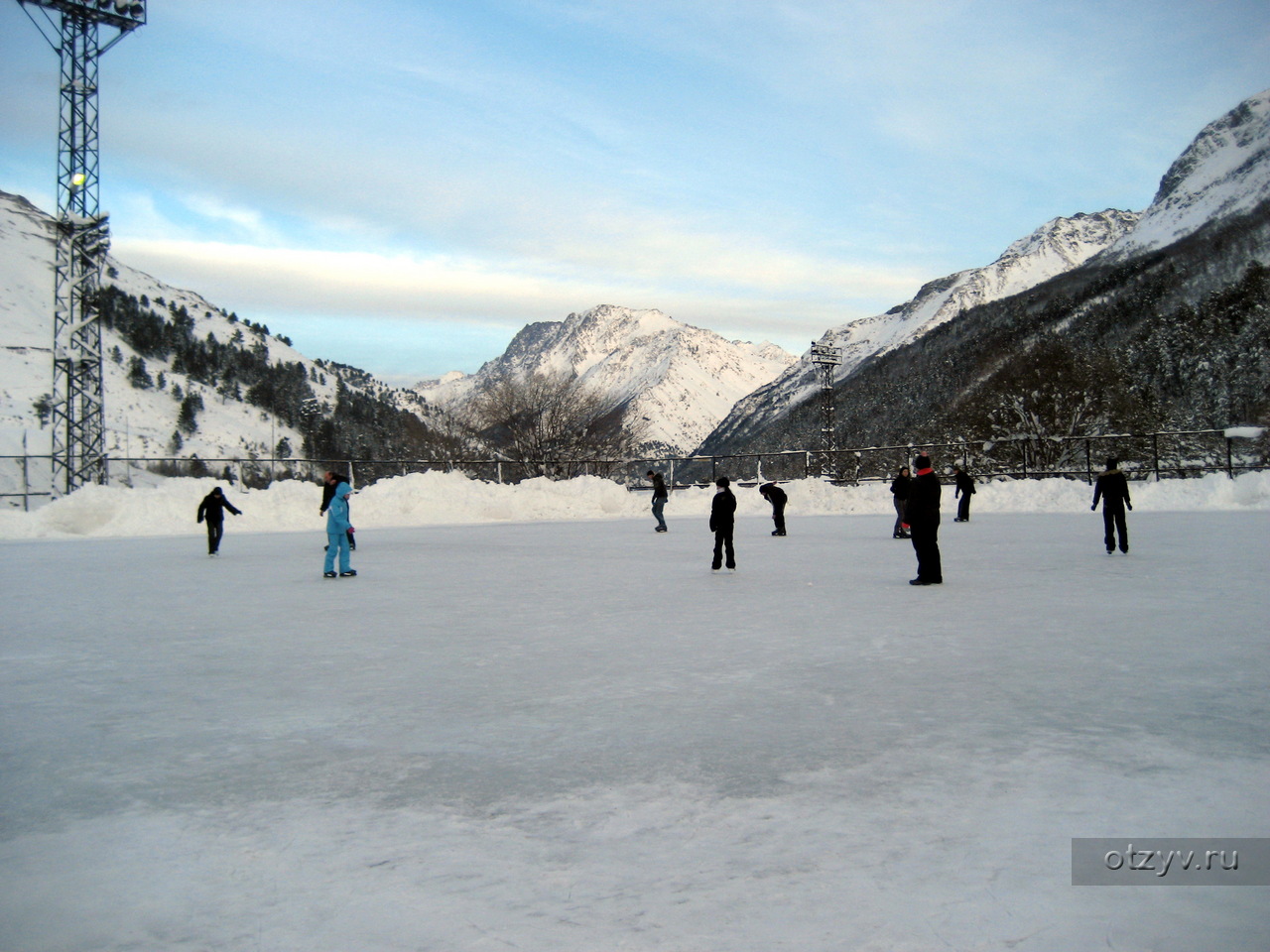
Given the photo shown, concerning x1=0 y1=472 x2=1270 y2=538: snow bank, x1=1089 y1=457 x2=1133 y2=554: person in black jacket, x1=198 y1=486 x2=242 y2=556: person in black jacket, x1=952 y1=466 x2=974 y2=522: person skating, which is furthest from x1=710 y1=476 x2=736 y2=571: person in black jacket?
x1=0 y1=472 x2=1270 y2=538: snow bank

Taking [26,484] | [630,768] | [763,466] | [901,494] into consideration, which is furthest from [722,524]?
[763,466]

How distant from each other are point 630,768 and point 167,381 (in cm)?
17826

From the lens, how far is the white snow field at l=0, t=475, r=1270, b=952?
9.43 ft

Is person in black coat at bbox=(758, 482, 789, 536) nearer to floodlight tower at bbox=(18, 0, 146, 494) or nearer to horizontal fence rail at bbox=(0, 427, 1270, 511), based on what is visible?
horizontal fence rail at bbox=(0, 427, 1270, 511)

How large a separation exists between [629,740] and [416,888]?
1.88 meters

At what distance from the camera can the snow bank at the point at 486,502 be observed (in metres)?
24.3

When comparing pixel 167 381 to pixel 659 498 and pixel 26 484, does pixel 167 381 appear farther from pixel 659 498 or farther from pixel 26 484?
pixel 659 498

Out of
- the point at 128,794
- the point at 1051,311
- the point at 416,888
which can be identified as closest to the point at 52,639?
the point at 128,794

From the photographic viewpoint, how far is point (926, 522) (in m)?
11.1

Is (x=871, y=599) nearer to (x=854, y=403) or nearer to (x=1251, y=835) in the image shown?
(x=1251, y=835)

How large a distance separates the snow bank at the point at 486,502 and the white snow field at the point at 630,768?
1502cm

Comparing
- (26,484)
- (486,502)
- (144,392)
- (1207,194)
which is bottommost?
(486,502)

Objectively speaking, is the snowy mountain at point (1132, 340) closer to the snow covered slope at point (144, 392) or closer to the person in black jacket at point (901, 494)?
the person in black jacket at point (901, 494)

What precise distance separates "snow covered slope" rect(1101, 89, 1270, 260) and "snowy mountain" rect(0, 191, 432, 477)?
139456 mm
